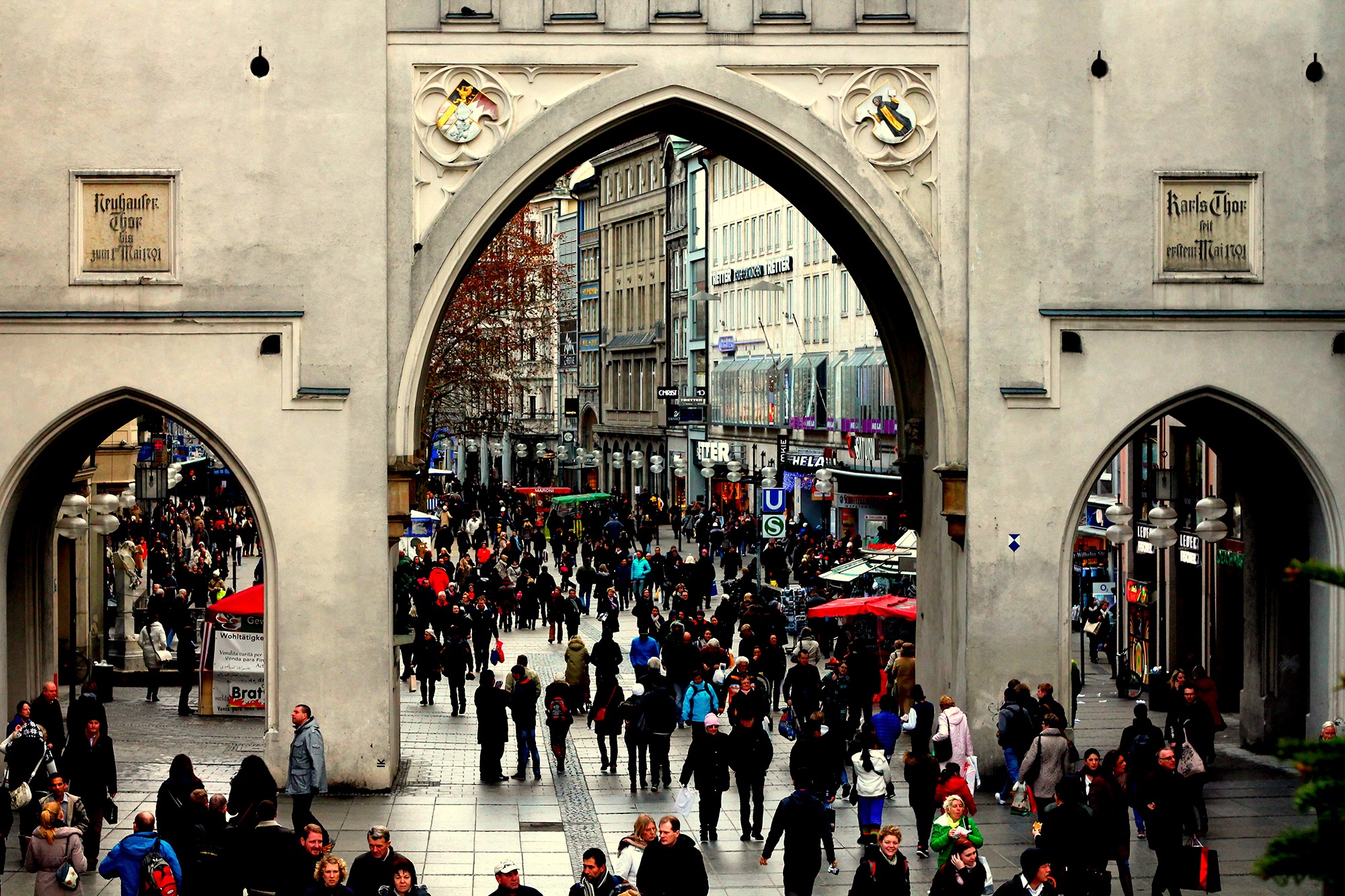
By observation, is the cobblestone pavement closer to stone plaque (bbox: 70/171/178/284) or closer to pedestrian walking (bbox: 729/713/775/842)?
pedestrian walking (bbox: 729/713/775/842)

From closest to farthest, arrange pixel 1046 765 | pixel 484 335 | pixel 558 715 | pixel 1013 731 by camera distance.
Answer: pixel 1046 765 → pixel 1013 731 → pixel 558 715 → pixel 484 335

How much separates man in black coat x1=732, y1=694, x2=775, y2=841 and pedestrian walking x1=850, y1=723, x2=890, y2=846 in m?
1.06

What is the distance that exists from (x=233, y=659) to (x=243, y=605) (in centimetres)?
94

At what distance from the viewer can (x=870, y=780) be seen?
645 inches

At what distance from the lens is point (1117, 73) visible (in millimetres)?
20094

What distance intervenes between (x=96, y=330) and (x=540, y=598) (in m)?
19.8

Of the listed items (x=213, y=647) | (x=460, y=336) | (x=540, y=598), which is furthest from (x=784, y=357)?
(x=213, y=647)

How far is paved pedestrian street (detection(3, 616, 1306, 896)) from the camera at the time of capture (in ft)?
53.7

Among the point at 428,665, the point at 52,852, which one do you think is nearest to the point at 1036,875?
the point at 52,852

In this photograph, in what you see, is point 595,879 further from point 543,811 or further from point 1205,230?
point 1205,230

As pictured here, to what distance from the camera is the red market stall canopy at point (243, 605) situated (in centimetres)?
2552

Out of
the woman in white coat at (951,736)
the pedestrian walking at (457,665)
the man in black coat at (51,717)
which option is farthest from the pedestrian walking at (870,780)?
the pedestrian walking at (457,665)

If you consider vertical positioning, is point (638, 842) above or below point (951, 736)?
above

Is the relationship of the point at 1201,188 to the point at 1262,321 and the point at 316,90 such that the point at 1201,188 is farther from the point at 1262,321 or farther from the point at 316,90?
the point at 316,90
